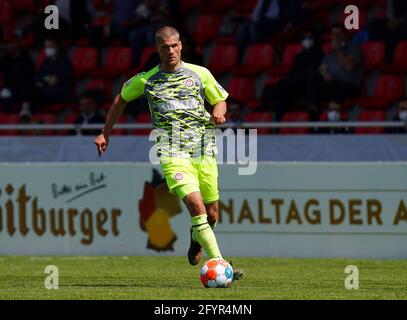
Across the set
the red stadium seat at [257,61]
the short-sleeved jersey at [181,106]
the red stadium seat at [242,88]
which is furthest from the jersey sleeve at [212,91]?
the red stadium seat at [257,61]

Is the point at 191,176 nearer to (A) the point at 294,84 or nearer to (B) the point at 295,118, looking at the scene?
(B) the point at 295,118

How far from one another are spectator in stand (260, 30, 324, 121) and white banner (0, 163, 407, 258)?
8.28 feet

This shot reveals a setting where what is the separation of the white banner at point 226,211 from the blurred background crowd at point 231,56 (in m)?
0.94

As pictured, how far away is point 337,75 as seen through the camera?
18094 millimetres

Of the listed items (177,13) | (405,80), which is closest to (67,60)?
(177,13)

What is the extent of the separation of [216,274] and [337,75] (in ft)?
25.3

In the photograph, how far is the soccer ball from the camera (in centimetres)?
1091

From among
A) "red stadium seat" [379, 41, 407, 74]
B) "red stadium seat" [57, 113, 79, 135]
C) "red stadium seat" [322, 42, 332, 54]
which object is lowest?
"red stadium seat" [57, 113, 79, 135]

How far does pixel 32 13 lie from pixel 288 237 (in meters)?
9.88

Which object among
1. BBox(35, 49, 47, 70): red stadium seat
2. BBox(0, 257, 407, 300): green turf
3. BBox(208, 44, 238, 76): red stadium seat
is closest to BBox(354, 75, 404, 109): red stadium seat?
BBox(208, 44, 238, 76): red stadium seat

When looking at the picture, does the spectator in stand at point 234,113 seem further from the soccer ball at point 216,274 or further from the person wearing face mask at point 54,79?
the soccer ball at point 216,274

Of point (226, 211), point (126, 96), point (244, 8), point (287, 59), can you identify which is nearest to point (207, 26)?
point (244, 8)

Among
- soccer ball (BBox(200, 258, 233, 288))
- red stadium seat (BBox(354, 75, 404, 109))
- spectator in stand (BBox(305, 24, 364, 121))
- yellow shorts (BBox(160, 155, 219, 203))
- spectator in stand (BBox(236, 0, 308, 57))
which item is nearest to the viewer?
soccer ball (BBox(200, 258, 233, 288))

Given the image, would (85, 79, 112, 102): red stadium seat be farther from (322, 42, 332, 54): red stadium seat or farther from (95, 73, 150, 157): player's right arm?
(95, 73, 150, 157): player's right arm
